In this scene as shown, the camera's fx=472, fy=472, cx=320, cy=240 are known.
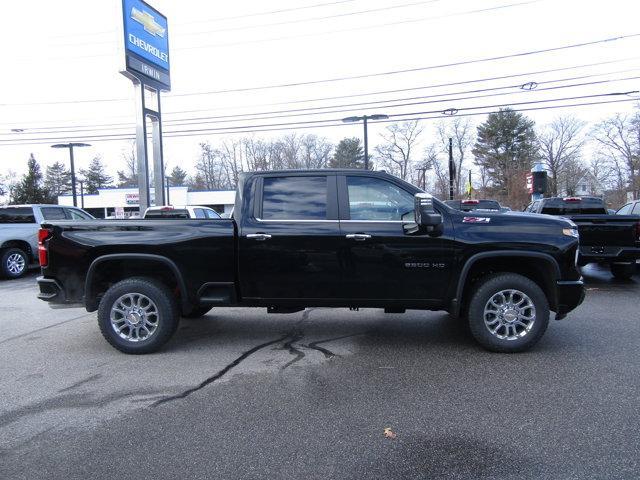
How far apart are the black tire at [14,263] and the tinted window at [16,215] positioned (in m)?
0.90

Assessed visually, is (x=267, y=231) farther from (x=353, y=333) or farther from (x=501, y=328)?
(x=501, y=328)

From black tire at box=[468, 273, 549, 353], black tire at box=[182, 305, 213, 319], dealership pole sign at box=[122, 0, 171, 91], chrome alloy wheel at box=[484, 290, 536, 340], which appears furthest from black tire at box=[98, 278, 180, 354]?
dealership pole sign at box=[122, 0, 171, 91]

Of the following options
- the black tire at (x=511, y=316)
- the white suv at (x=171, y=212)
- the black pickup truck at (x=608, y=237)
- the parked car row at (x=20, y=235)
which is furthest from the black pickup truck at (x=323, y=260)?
the parked car row at (x=20, y=235)

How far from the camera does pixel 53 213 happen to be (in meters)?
13.4

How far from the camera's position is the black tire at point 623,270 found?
1041cm

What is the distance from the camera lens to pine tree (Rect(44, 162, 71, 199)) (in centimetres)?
8969

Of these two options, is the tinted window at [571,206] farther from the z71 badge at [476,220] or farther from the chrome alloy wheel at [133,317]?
the chrome alloy wheel at [133,317]

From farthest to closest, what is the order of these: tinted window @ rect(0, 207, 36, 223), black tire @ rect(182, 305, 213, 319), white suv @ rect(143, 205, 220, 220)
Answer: tinted window @ rect(0, 207, 36, 223), black tire @ rect(182, 305, 213, 319), white suv @ rect(143, 205, 220, 220)

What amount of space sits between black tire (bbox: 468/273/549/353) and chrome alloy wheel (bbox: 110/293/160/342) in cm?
355

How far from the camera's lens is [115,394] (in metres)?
4.23

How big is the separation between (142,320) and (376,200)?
117 inches

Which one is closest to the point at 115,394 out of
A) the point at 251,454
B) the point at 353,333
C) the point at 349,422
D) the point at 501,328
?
the point at 251,454

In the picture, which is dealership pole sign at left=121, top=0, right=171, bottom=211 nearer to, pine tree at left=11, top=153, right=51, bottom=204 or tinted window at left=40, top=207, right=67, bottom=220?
tinted window at left=40, top=207, right=67, bottom=220

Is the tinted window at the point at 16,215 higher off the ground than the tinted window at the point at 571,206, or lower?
higher
